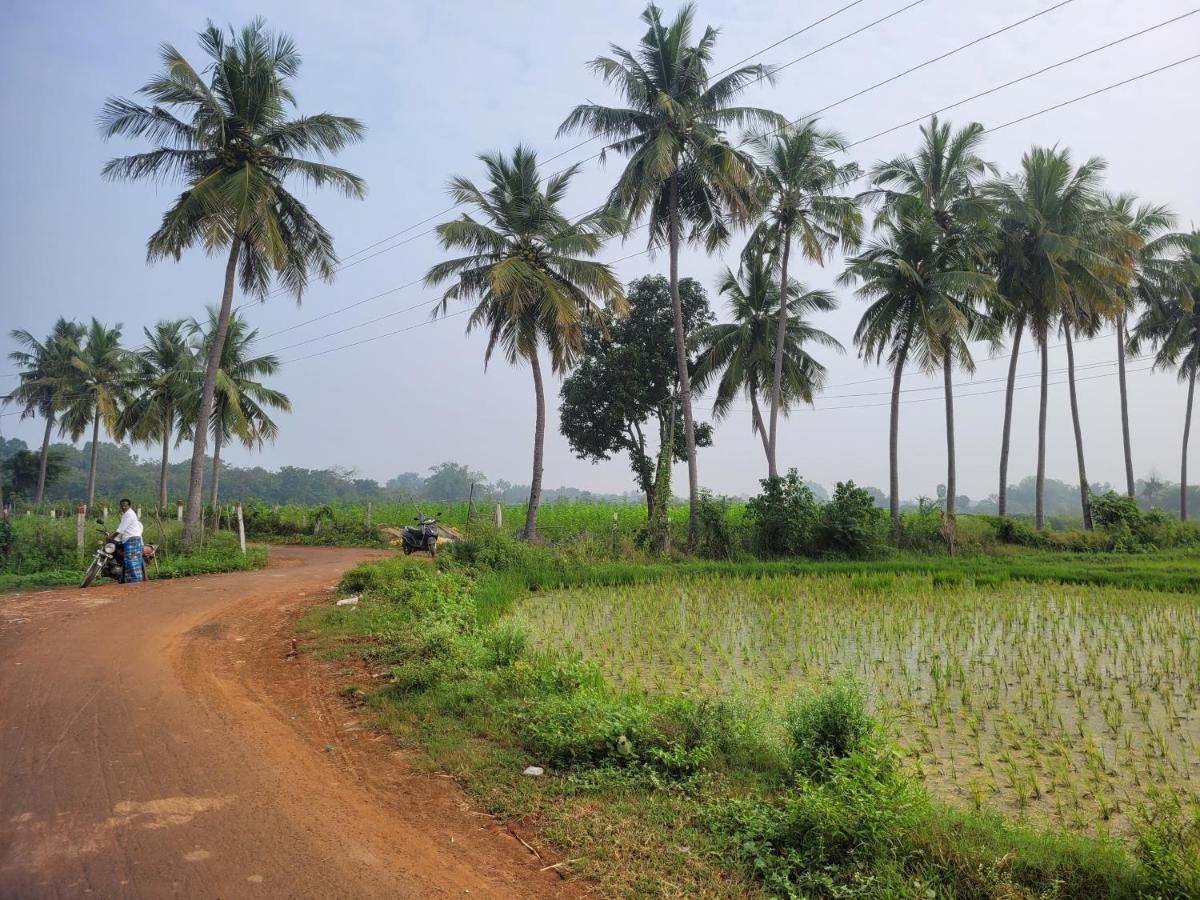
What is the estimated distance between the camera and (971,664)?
339 inches

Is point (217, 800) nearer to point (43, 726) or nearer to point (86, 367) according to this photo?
point (43, 726)

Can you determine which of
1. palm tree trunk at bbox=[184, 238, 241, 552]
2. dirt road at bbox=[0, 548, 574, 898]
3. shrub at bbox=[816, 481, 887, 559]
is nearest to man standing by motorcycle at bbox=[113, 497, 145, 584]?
palm tree trunk at bbox=[184, 238, 241, 552]

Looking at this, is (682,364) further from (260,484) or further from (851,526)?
(260,484)

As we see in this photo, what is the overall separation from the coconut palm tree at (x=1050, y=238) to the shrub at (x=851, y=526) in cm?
887

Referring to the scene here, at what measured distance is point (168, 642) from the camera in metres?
8.52

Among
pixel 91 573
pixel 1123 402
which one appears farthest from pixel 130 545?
pixel 1123 402

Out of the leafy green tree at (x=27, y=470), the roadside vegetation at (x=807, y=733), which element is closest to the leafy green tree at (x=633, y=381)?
the roadside vegetation at (x=807, y=733)

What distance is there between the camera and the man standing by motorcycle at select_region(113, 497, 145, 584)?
1320 centimetres

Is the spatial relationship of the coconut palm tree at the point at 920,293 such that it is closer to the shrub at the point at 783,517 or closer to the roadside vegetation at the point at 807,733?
the shrub at the point at 783,517

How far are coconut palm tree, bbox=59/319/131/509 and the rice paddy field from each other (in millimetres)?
30844

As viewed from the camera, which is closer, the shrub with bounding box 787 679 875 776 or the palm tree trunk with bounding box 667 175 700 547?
the shrub with bounding box 787 679 875 776

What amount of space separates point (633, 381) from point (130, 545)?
21122 millimetres

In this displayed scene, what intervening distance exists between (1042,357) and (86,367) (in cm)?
3950

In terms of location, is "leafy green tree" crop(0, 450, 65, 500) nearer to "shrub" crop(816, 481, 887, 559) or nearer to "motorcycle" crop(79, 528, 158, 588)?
"motorcycle" crop(79, 528, 158, 588)
